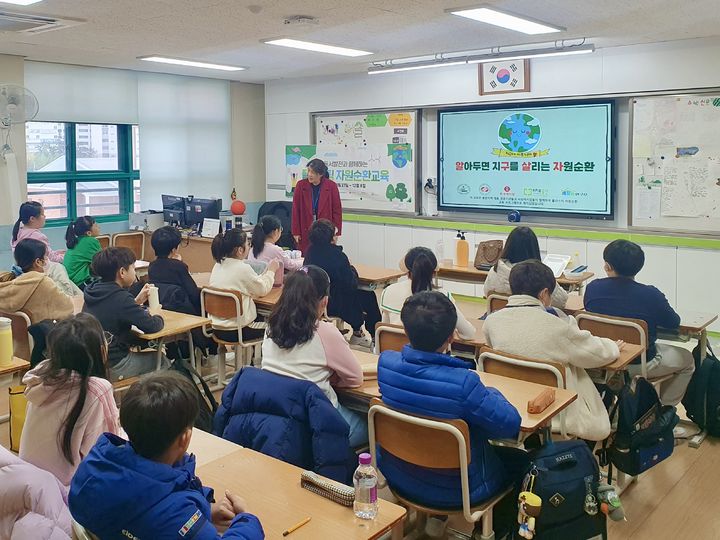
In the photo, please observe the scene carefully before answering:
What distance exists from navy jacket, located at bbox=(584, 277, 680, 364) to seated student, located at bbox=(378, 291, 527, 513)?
1643 millimetres

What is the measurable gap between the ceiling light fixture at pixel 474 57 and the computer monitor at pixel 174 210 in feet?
8.98

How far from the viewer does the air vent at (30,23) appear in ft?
16.9

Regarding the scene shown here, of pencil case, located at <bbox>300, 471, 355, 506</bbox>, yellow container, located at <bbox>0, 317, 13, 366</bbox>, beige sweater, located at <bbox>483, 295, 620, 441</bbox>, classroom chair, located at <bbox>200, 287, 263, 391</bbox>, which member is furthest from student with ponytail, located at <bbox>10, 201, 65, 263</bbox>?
pencil case, located at <bbox>300, 471, 355, 506</bbox>

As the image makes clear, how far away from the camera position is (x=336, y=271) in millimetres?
5223

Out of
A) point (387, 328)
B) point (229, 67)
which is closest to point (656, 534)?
point (387, 328)

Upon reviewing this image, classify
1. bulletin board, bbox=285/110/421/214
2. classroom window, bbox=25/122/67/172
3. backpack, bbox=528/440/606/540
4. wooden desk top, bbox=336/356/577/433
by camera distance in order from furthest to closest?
bulletin board, bbox=285/110/421/214, classroom window, bbox=25/122/67/172, wooden desk top, bbox=336/356/577/433, backpack, bbox=528/440/606/540

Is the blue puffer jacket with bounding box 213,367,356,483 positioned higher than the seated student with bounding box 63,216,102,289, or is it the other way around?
the seated student with bounding box 63,216,102,289

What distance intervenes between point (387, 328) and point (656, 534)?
5.05 feet

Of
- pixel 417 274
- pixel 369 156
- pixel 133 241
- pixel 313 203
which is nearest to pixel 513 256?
pixel 417 274

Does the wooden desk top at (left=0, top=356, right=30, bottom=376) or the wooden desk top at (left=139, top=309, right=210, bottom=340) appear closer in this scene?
the wooden desk top at (left=0, top=356, right=30, bottom=376)

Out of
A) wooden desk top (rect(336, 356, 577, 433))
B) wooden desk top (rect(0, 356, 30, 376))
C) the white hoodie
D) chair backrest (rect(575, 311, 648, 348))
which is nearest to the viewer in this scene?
wooden desk top (rect(336, 356, 577, 433))

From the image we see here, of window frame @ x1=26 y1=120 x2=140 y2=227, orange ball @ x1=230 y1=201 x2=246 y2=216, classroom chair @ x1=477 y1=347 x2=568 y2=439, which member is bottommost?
classroom chair @ x1=477 y1=347 x2=568 y2=439

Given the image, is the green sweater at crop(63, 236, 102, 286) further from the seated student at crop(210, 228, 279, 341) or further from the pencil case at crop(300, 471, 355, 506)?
the pencil case at crop(300, 471, 355, 506)

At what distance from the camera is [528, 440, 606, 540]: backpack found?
242 centimetres
